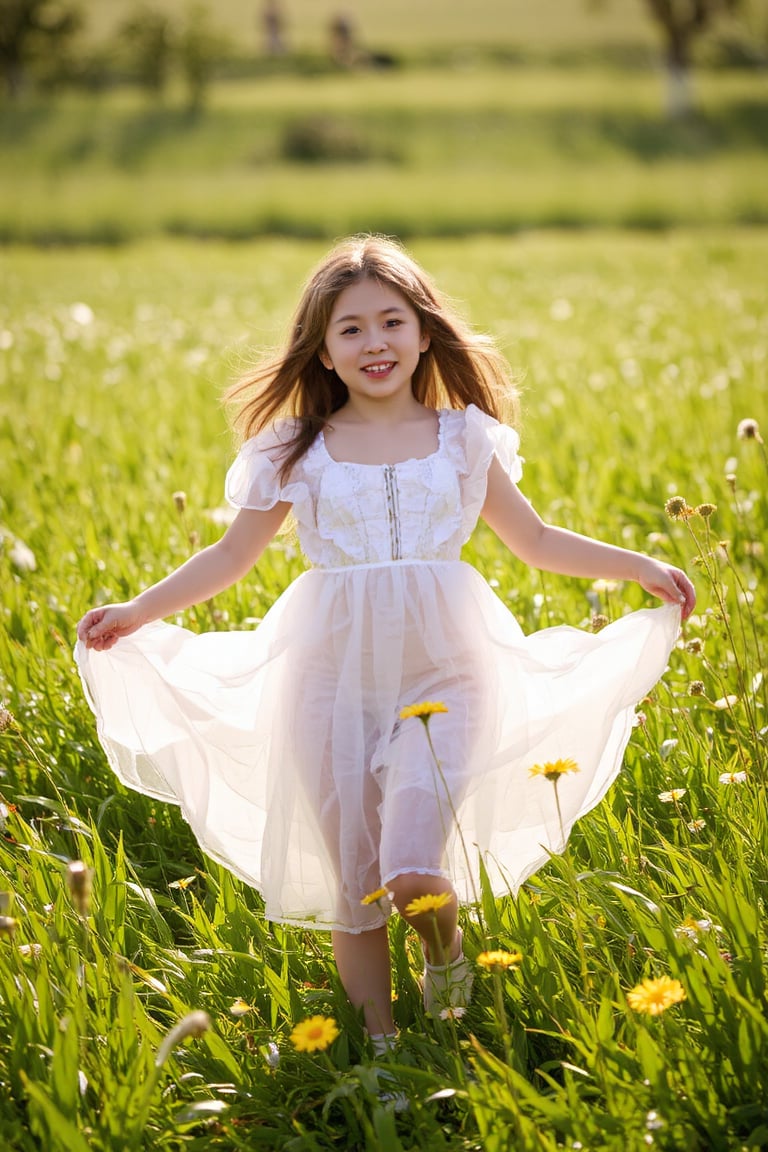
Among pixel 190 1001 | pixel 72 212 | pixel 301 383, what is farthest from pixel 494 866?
pixel 72 212

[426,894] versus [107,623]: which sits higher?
[107,623]

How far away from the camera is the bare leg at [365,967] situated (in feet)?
7.70

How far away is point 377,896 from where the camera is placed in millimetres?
2092

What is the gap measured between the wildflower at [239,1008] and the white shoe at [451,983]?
0.32 m

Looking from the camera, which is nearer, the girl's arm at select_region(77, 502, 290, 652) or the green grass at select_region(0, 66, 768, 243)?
the girl's arm at select_region(77, 502, 290, 652)

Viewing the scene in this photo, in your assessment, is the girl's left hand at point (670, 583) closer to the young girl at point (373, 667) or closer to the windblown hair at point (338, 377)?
the young girl at point (373, 667)

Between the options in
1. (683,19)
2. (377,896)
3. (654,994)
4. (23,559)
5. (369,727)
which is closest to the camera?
(654,994)

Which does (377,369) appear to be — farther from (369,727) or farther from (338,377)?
(369,727)

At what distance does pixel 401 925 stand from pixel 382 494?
33.5 inches

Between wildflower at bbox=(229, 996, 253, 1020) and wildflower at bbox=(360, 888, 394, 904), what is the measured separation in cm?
26

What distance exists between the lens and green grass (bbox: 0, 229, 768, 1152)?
1949 mm

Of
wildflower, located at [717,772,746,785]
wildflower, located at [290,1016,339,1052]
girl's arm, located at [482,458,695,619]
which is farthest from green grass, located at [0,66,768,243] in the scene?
wildflower, located at [290,1016,339,1052]

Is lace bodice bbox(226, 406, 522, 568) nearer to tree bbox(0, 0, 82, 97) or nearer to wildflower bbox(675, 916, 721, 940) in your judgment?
wildflower bbox(675, 916, 721, 940)

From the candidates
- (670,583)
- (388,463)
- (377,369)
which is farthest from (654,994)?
(377,369)
